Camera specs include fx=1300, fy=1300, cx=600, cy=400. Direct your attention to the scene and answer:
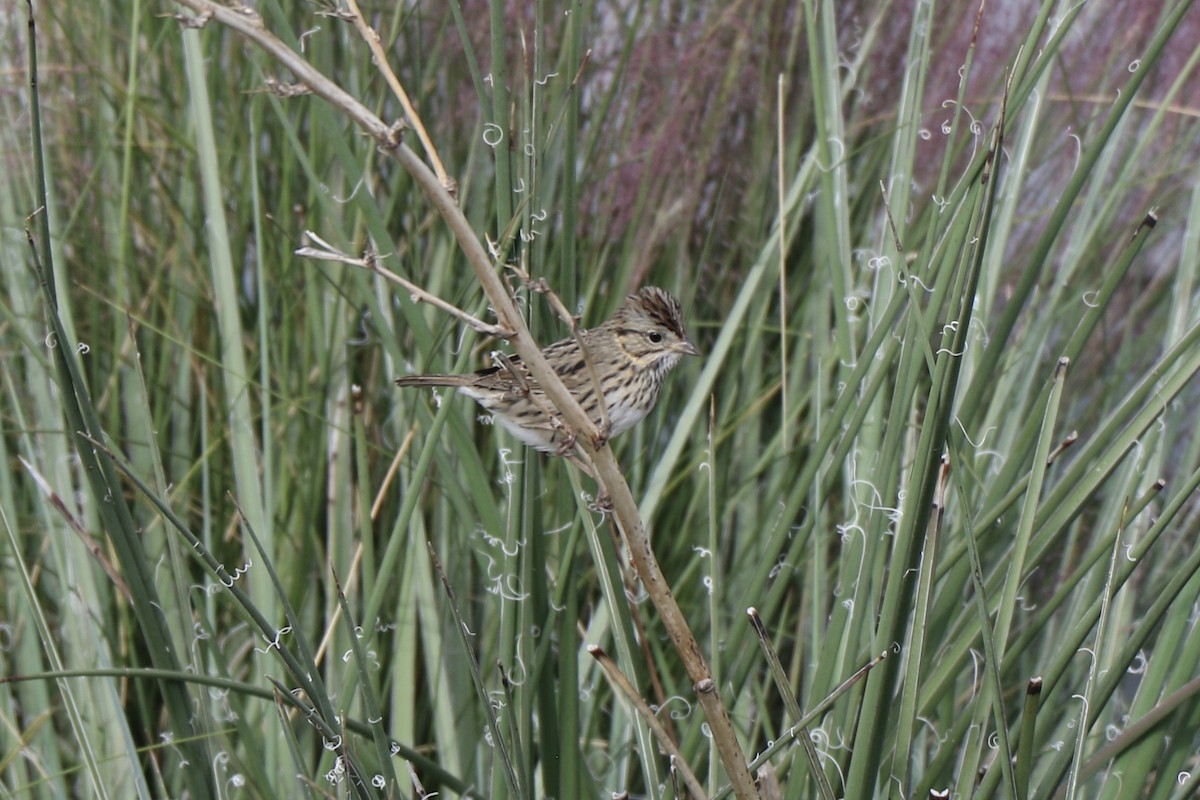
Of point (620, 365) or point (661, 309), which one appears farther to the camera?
point (620, 365)

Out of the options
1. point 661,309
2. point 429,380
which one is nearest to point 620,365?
point 661,309

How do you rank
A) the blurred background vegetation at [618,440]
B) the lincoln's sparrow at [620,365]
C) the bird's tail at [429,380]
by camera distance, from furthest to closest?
1. the lincoln's sparrow at [620,365]
2. the bird's tail at [429,380]
3. the blurred background vegetation at [618,440]

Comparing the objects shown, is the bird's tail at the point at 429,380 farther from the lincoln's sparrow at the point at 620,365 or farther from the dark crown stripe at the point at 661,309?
the dark crown stripe at the point at 661,309

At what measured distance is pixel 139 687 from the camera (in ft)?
6.22

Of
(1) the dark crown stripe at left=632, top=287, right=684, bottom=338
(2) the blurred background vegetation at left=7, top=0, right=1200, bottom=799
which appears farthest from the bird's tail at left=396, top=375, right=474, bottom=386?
(1) the dark crown stripe at left=632, top=287, right=684, bottom=338

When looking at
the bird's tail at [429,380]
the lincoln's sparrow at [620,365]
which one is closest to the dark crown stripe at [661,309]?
the lincoln's sparrow at [620,365]

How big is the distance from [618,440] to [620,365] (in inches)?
20.2

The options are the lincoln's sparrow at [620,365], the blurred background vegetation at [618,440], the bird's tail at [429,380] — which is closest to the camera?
the blurred background vegetation at [618,440]

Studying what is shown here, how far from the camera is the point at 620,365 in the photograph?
193 cm

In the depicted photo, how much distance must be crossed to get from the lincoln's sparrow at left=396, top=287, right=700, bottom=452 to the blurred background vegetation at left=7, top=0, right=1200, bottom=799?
0.28 feet

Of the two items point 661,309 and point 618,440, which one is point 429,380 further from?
point 618,440

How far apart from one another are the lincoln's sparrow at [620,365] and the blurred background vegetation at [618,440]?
84mm

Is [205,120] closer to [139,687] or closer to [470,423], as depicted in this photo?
[470,423]

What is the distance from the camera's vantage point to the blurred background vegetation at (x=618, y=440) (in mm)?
1293
